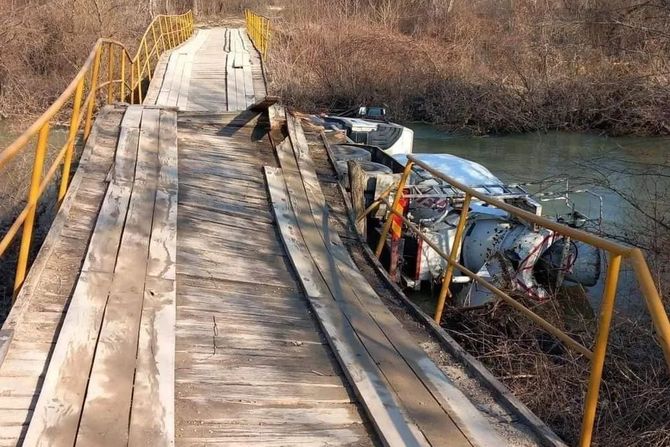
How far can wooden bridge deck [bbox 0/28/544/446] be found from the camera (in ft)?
9.22

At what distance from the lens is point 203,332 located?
3.62 m

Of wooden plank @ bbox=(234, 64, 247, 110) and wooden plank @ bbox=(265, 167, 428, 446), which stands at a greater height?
wooden plank @ bbox=(234, 64, 247, 110)

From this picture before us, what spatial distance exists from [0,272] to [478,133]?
1796cm

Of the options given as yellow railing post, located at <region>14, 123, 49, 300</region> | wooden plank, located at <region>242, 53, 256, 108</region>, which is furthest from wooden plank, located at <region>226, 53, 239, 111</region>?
yellow railing post, located at <region>14, 123, 49, 300</region>

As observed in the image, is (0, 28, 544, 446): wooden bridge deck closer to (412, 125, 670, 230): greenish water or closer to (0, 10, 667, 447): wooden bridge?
(0, 10, 667, 447): wooden bridge

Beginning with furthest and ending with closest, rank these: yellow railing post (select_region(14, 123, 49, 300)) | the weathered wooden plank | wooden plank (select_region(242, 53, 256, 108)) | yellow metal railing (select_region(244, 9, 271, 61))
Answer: yellow metal railing (select_region(244, 9, 271, 61)) < wooden plank (select_region(242, 53, 256, 108)) < yellow railing post (select_region(14, 123, 49, 300)) < the weathered wooden plank

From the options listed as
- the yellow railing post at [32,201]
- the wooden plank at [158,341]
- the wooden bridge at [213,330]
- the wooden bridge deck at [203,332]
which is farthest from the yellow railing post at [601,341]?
the yellow railing post at [32,201]

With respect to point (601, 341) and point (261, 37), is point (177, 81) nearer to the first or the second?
point (261, 37)

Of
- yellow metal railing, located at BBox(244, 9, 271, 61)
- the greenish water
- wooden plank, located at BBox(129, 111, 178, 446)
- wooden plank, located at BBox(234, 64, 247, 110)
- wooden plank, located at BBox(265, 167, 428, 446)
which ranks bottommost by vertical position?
the greenish water

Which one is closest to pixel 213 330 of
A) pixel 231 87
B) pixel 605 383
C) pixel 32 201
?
pixel 32 201

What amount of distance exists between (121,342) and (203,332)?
50 cm

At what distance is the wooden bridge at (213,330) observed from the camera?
2.83 metres

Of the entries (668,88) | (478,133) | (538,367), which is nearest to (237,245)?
(538,367)

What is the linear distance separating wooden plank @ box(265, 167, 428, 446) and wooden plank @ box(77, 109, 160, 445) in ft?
3.40
